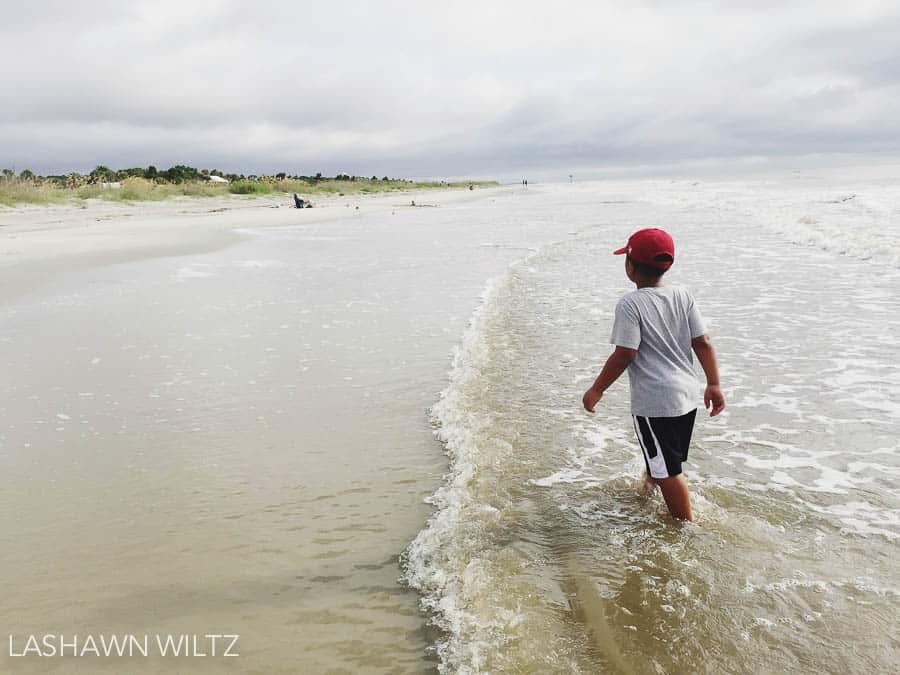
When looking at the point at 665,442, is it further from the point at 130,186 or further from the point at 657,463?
the point at 130,186

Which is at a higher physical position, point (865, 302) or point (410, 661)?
point (865, 302)

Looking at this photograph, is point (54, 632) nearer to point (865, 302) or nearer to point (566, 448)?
point (566, 448)

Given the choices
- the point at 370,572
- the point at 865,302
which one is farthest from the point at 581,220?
the point at 370,572

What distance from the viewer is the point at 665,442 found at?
323cm

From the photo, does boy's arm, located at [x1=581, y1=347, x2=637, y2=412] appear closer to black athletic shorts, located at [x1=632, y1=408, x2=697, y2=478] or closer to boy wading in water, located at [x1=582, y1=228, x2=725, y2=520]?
boy wading in water, located at [x1=582, y1=228, x2=725, y2=520]

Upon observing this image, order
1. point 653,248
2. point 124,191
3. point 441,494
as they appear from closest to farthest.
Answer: point 653,248 < point 441,494 < point 124,191

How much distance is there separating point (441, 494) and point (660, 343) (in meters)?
1.46

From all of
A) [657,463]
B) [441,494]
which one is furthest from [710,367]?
[441,494]

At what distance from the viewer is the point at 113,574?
2.93 metres

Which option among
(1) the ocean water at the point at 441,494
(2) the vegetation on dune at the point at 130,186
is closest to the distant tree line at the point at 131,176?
(2) the vegetation on dune at the point at 130,186

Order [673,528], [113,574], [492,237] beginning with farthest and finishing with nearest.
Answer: [492,237] < [673,528] < [113,574]

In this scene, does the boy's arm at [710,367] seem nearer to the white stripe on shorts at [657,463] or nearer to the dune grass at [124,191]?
the white stripe on shorts at [657,463]

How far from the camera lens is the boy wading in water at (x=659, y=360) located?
3.21 metres

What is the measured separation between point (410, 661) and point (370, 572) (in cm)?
61
